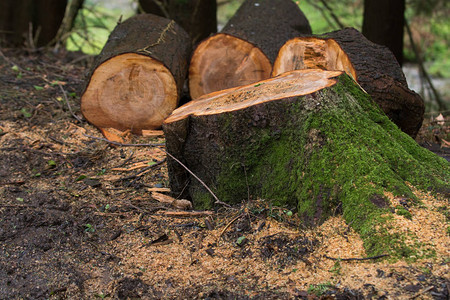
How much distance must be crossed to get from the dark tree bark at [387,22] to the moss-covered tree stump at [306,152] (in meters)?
3.64

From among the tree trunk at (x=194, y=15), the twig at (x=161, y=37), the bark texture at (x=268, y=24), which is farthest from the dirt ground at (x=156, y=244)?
the tree trunk at (x=194, y=15)

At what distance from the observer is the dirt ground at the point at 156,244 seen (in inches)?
93.9

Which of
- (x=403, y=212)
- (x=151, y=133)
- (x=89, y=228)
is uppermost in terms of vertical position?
(x=403, y=212)

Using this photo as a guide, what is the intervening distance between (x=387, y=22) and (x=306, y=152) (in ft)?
14.3

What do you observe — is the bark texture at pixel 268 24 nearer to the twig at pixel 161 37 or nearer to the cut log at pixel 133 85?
the twig at pixel 161 37

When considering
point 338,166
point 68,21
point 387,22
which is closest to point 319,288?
point 338,166

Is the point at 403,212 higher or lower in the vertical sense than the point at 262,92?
lower

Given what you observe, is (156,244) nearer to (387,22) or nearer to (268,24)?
(268,24)

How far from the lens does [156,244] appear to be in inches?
121

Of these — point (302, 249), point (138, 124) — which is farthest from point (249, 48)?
point (302, 249)

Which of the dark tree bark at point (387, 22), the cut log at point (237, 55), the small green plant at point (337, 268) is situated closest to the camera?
the small green plant at point (337, 268)

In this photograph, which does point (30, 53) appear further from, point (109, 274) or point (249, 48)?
point (109, 274)

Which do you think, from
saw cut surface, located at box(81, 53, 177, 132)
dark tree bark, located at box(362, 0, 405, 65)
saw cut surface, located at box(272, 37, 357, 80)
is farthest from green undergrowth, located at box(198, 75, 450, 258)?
dark tree bark, located at box(362, 0, 405, 65)

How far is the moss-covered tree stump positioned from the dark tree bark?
364 centimetres
